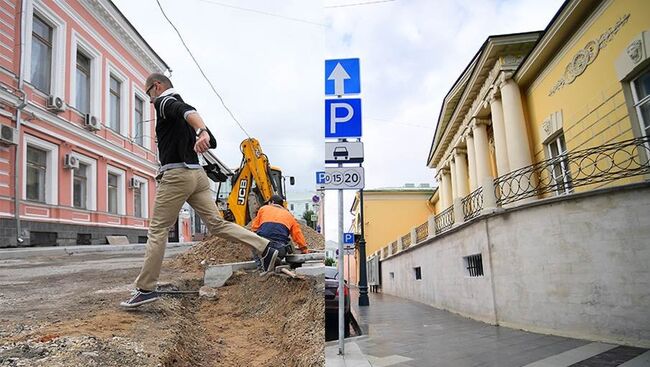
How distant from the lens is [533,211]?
7488mm

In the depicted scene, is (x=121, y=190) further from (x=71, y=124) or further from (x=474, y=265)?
(x=474, y=265)

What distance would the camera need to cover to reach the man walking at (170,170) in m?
3.67

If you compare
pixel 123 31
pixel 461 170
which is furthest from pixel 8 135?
pixel 461 170

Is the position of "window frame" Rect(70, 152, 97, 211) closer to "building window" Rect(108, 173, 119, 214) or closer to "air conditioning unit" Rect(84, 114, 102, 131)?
"air conditioning unit" Rect(84, 114, 102, 131)

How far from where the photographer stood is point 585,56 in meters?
8.77

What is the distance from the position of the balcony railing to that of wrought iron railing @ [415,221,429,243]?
0.96 meters

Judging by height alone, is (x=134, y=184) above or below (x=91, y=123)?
below

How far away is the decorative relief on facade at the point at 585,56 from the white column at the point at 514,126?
1379mm

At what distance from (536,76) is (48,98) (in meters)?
14.1

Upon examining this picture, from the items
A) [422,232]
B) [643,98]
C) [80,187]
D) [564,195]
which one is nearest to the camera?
[564,195]

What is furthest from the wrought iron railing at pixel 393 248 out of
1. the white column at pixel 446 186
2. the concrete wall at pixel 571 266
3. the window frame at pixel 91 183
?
the window frame at pixel 91 183

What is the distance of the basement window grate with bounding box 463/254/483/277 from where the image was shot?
953cm

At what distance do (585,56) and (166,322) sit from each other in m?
8.97

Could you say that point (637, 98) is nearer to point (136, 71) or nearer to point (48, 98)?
point (48, 98)
